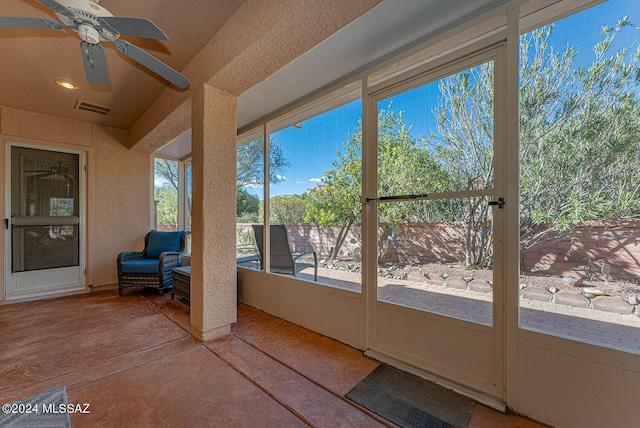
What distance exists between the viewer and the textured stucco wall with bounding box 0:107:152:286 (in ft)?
12.4

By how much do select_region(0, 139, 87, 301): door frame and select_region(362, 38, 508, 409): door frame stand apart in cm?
436

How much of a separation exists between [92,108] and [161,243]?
6.69 ft

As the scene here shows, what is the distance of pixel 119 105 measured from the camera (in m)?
3.35

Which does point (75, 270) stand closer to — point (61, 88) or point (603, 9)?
point (61, 88)

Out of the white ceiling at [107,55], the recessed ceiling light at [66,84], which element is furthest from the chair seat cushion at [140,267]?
the recessed ceiling light at [66,84]

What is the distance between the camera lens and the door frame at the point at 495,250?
1.56 metres

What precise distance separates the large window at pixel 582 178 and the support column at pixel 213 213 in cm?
227

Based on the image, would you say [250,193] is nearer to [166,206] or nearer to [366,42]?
[366,42]

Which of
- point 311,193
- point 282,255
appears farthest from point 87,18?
point 282,255

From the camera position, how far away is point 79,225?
399cm

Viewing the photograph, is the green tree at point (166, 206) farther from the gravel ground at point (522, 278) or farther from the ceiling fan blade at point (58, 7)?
the gravel ground at point (522, 278)

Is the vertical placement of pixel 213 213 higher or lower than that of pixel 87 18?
lower

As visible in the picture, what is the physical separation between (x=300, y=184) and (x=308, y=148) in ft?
1.30

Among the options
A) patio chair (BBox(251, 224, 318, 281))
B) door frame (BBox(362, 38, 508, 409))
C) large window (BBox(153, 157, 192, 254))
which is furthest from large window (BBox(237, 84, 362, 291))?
large window (BBox(153, 157, 192, 254))
